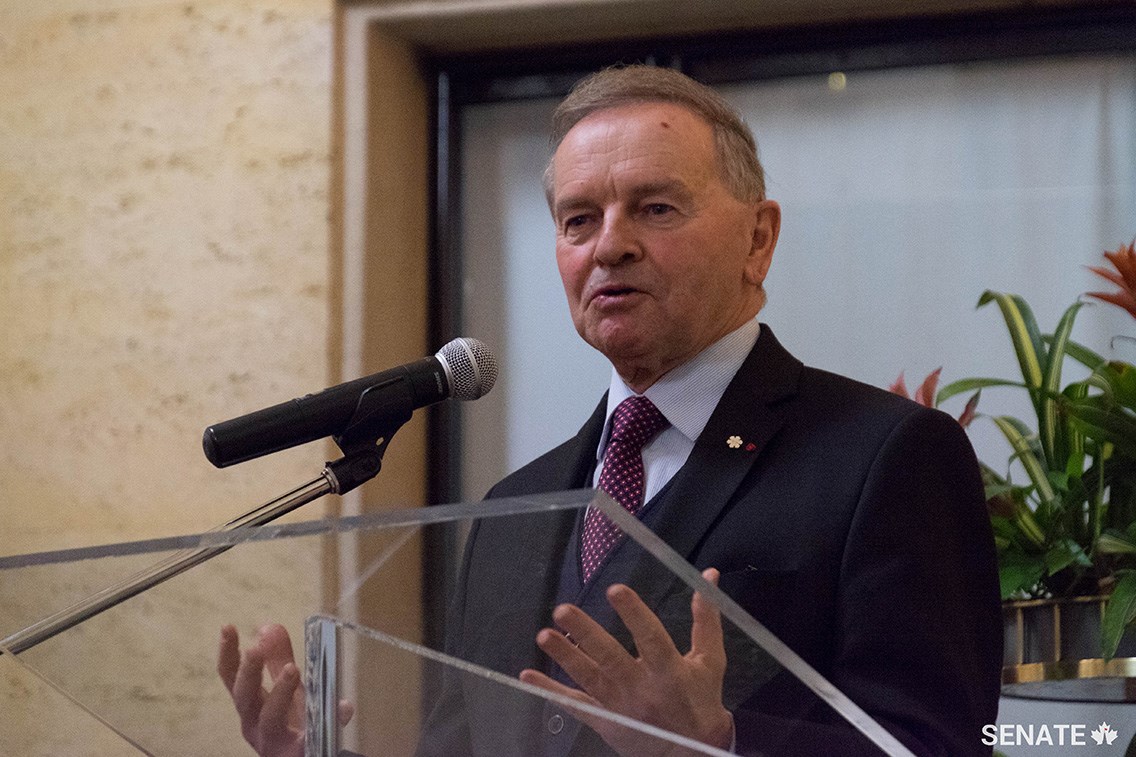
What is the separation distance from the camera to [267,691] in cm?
96

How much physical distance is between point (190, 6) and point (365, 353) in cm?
87

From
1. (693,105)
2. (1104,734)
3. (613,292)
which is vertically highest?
(693,105)

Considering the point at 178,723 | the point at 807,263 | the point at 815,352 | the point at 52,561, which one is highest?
the point at 807,263

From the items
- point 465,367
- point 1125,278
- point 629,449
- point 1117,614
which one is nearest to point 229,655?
point 465,367

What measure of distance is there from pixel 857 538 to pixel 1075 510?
0.75 metres

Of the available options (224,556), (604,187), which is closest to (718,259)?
(604,187)

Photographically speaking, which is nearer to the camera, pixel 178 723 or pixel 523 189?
pixel 178 723

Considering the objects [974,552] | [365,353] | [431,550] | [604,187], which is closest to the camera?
[431,550]

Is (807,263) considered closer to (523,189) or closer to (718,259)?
(523,189)

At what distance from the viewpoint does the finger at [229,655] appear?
968 mm

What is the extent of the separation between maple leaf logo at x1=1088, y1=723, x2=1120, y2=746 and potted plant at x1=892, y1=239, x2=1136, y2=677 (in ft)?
2.04

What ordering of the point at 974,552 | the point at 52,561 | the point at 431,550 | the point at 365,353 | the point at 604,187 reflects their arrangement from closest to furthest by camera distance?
the point at 431,550, the point at 52,561, the point at 974,552, the point at 604,187, the point at 365,353

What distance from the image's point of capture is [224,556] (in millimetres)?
943

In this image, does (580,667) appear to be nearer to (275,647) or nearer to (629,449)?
(275,647)
